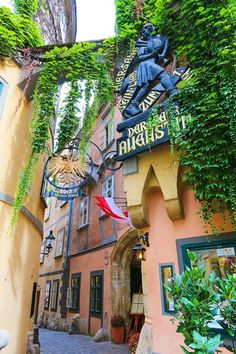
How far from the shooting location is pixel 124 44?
6320 mm

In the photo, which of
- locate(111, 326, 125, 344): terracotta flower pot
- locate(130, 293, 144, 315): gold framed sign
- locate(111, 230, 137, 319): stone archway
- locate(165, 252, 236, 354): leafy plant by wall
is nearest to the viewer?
locate(165, 252, 236, 354): leafy plant by wall

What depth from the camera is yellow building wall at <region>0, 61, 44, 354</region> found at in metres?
4.70

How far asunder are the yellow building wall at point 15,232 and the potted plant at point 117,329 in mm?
3145

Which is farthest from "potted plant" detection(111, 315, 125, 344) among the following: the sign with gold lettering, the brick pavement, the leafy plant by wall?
the leafy plant by wall

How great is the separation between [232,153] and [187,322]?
227cm

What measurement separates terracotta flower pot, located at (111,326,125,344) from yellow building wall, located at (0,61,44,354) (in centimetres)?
318

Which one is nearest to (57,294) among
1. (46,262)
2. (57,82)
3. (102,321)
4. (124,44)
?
(46,262)

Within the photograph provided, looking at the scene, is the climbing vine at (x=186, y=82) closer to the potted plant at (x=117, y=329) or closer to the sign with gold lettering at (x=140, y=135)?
the sign with gold lettering at (x=140, y=135)

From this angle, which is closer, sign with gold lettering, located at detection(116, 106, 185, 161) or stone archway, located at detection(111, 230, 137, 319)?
sign with gold lettering, located at detection(116, 106, 185, 161)

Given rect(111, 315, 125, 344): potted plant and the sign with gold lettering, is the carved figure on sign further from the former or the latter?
rect(111, 315, 125, 344): potted plant

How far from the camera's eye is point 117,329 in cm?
792

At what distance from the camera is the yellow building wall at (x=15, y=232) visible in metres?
4.70

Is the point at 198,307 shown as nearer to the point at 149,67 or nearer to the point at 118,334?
the point at 149,67

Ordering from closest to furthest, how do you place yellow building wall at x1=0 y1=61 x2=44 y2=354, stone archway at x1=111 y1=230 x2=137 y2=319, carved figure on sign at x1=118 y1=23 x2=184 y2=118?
yellow building wall at x1=0 y1=61 x2=44 y2=354, carved figure on sign at x1=118 y1=23 x2=184 y2=118, stone archway at x1=111 y1=230 x2=137 y2=319
